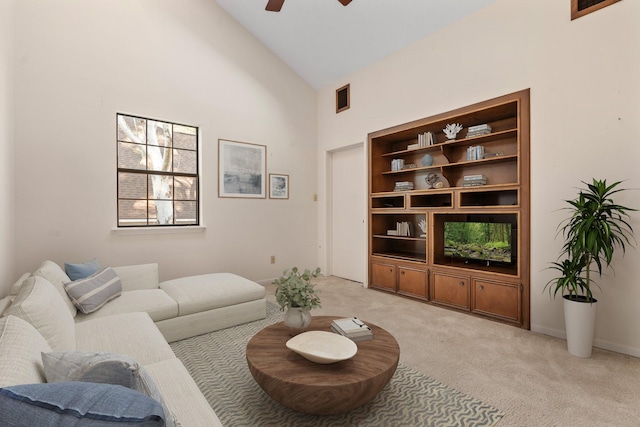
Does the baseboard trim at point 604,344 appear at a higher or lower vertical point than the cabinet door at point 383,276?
lower

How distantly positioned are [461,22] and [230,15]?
125 inches

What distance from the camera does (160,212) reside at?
414cm

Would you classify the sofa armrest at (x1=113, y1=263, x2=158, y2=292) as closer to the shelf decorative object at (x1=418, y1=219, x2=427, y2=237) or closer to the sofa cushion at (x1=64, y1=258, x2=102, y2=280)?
the sofa cushion at (x1=64, y1=258, x2=102, y2=280)

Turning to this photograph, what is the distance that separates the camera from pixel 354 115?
16.2 ft

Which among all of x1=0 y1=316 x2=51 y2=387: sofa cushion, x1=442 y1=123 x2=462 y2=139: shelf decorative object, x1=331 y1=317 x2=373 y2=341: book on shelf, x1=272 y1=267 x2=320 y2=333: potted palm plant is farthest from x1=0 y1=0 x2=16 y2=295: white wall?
x1=442 y1=123 x2=462 y2=139: shelf decorative object

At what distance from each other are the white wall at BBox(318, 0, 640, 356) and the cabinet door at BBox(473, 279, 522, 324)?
5.6 inches

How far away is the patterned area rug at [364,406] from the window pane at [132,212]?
2269 mm

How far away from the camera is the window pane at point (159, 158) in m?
4.06

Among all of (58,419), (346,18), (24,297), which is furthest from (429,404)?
(346,18)

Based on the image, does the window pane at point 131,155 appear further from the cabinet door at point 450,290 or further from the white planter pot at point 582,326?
the white planter pot at point 582,326

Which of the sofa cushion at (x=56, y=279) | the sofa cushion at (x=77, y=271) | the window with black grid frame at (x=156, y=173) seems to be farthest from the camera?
the window with black grid frame at (x=156, y=173)

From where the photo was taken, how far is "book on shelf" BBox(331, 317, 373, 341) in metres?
2.00

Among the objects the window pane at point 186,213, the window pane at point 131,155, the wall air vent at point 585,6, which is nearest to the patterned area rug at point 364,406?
the window pane at point 186,213

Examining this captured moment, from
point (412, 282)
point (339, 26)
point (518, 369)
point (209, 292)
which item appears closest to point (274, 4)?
point (339, 26)
